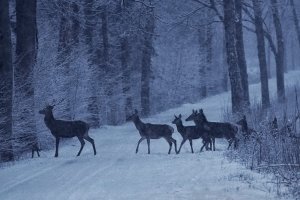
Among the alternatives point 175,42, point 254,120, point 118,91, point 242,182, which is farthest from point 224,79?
point 242,182

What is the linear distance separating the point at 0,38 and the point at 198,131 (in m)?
6.34

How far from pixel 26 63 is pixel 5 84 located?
2.43 m

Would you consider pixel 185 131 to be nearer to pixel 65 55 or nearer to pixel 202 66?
pixel 65 55

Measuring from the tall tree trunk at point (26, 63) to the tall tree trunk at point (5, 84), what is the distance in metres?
1.59

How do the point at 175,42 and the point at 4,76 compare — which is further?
the point at 175,42

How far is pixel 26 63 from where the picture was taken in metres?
17.6

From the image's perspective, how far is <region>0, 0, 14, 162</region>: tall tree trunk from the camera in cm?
1501

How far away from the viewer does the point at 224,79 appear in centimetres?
5338

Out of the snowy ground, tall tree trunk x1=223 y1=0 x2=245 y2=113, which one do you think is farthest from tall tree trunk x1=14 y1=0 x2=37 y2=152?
tall tree trunk x1=223 y1=0 x2=245 y2=113

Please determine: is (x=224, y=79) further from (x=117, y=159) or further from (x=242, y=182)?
(x=242, y=182)

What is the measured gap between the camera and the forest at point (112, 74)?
14.8m

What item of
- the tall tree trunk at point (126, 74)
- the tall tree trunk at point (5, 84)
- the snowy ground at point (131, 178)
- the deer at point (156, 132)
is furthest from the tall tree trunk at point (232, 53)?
the tall tree trunk at point (126, 74)

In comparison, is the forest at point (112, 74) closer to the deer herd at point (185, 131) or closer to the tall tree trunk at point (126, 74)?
the tall tree trunk at point (126, 74)

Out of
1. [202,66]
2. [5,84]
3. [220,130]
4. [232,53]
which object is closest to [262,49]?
[232,53]
